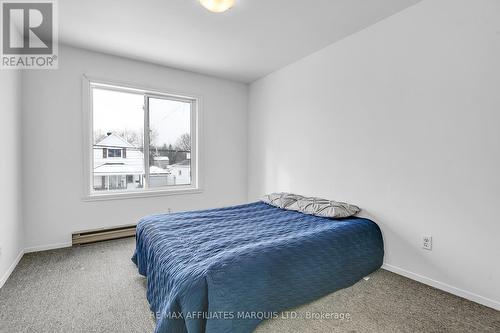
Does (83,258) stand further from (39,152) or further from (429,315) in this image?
(429,315)

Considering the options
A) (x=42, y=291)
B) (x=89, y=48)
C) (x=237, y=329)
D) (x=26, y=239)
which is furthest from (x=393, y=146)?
(x=26, y=239)

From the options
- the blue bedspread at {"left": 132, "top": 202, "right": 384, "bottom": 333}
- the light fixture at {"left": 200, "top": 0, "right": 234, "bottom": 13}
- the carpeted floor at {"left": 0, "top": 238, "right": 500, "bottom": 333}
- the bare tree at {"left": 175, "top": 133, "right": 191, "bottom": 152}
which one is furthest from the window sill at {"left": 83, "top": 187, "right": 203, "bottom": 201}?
the light fixture at {"left": 200, "top": 0, "right": 234, "bottom": 13}

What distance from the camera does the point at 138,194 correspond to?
11.4 feet

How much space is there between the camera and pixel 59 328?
1.59 m

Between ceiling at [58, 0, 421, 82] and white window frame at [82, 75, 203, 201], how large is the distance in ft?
1.39

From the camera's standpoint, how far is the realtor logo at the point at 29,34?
7.39 ft

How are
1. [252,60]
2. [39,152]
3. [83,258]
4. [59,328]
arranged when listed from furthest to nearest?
[252,60] → [39,152] → [83,258] → [59,328]

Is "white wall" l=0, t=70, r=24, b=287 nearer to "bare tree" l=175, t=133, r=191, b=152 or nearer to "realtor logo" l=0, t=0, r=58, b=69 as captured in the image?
"realtor logo" l=0, t=0, r=58, b=69

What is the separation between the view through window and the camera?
333 cm

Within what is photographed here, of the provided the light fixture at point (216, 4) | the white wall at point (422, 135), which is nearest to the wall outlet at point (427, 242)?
the white wall at point (422, 135)

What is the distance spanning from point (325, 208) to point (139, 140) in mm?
2737

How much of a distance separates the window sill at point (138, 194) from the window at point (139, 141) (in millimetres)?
23

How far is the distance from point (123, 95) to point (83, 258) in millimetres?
2159

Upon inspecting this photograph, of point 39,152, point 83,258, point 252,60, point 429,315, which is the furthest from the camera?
point 252,60
